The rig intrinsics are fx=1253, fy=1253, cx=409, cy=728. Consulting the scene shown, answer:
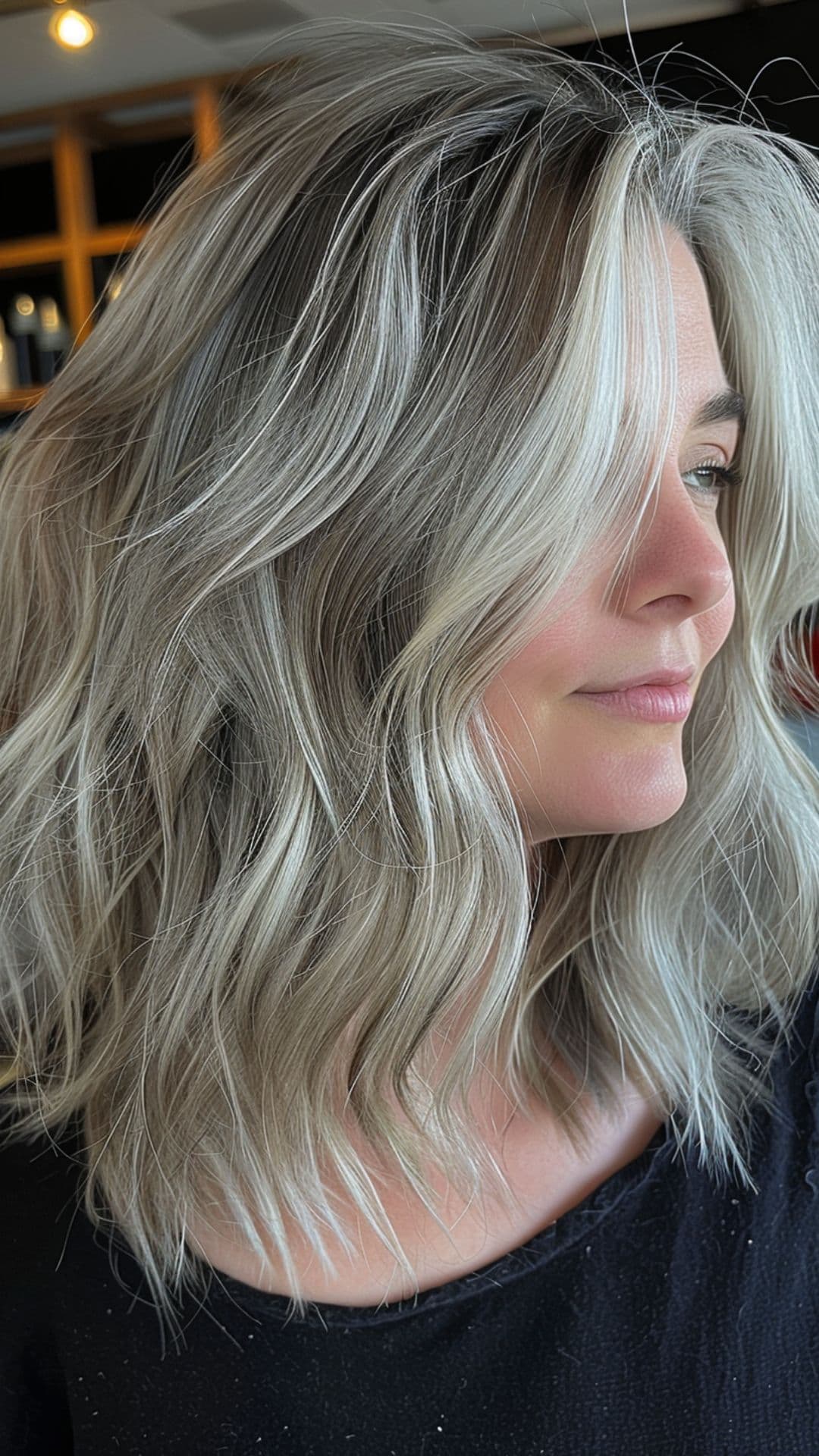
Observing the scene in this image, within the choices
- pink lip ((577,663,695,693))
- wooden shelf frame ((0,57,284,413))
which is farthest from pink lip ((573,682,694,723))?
wooden shelf frame ((0,57,284,413))

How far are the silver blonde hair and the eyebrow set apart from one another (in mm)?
48

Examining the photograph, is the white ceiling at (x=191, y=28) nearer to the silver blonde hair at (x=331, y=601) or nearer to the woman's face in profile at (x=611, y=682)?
the silver blonde hair at (x=331, y=601)

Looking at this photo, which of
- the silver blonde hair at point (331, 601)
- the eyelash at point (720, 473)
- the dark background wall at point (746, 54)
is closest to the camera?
the silver blonde hair at point (331, 601)

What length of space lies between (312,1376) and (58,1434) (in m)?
0.20

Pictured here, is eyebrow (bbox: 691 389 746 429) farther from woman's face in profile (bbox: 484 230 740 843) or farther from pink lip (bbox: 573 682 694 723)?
pink lip (bbox: 573 682 694 723)

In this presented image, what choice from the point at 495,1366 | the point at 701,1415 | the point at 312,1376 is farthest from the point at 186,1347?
the point at 701,1415

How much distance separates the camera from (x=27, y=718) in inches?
31.9

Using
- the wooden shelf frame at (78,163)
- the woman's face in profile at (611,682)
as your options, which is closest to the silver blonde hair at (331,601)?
the woman's face in profile at (611,682)

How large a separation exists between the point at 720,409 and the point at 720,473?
0.08m

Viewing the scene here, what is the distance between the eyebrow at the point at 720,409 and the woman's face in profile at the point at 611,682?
1.1 inches

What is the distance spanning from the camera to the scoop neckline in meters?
0.76

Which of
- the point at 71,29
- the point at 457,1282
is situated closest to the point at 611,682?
the point at 457,1282

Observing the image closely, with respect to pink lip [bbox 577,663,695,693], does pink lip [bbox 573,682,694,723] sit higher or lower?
lower

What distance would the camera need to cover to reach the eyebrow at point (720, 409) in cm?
79
